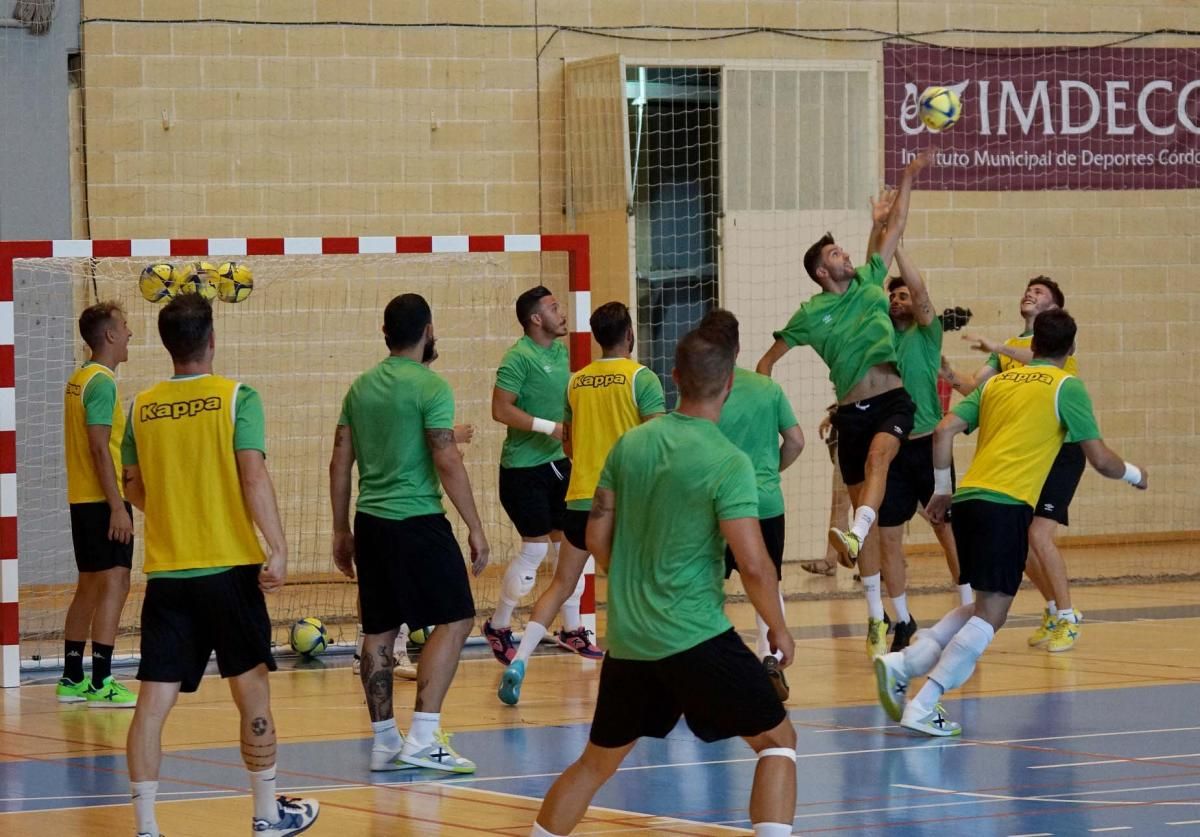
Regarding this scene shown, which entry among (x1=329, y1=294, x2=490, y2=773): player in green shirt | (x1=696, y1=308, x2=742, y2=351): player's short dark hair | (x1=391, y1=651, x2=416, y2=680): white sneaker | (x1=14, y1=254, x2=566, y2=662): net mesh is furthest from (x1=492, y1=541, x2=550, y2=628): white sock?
(x1=696, y1=308, x2=742, y2=351): player's short dark hair

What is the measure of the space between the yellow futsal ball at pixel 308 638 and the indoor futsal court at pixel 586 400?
0.11 ft

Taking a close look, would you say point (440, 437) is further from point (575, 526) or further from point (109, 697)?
point (109, 697)

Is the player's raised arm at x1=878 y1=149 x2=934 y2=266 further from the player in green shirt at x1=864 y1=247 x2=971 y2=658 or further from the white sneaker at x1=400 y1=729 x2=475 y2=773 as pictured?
the white sneaker at x1=400 y1=729 x2=475 y2=773

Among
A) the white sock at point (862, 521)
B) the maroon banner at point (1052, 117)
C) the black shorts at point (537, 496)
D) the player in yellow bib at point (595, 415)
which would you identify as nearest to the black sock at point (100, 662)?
the player in yellow bib at point (595, 415)

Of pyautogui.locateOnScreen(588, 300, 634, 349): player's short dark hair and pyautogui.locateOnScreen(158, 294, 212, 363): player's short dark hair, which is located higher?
pyautogui.locateOnScreen(588, 300, 634, 349): player's short dark hair

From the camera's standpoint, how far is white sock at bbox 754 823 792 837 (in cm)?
542

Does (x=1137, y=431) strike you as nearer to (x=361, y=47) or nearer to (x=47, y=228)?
(x=361, y=47)

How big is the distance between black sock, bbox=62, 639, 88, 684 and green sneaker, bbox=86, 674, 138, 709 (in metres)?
0.22

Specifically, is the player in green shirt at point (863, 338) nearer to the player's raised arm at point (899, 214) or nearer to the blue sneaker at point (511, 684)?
the player's raised arm at point (899, 214)

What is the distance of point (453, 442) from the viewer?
26.3 ft

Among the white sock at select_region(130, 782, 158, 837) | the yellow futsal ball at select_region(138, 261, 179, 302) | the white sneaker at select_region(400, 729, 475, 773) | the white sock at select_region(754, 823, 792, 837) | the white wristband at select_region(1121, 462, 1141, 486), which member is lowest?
the white sneaker at select_region(400, 729, 475, 773)

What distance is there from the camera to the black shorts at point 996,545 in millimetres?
8633

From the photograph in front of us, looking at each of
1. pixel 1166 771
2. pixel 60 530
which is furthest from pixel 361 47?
pixel 1166 771

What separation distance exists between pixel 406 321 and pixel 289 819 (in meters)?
2.30
